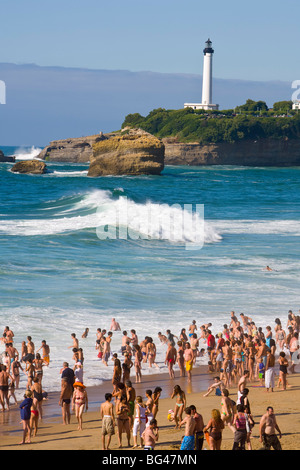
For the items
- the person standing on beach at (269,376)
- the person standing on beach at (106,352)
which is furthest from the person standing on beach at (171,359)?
the person standing on beach at (269,376)

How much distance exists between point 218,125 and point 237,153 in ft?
24.2

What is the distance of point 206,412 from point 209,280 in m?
14.4

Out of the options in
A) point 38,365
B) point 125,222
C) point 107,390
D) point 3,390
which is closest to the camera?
point 3,390

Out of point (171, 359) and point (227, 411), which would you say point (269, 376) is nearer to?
point (171, 359)

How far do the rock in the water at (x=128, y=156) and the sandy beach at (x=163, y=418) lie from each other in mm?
78407

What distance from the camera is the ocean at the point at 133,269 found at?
21719 mm

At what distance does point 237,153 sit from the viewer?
148m

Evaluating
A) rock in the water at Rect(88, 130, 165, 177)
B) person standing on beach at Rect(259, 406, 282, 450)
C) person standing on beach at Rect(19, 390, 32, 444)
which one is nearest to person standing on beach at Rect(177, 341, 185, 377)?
person standing on beach at Rect(19, 390, 32, 444)

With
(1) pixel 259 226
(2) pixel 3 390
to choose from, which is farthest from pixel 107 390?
(1) pixel 259 226

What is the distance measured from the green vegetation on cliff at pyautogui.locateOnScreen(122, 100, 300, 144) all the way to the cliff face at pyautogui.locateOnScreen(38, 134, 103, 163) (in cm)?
1535

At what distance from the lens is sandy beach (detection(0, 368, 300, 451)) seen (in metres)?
12.3

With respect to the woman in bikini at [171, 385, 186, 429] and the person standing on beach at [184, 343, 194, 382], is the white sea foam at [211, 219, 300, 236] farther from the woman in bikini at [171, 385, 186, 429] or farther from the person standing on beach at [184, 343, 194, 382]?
the woman in bikini at [171, 385, 186, 429]
